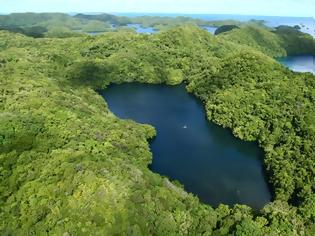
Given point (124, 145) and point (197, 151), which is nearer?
point (124, 145)

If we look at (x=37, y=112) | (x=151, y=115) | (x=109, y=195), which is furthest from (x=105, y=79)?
(x=109, y=195)

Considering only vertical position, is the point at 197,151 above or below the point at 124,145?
below

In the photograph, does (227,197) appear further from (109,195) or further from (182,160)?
(109,195)

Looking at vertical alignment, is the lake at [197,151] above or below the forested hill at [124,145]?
below

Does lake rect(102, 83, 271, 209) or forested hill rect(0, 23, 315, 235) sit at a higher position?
forested hill rect(0, 23, 315, 235)
